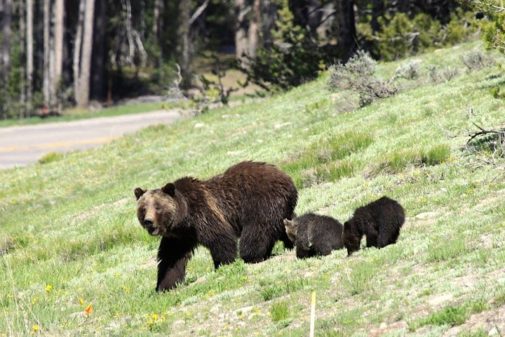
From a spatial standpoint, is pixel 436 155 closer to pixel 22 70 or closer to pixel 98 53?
pixel 98 53

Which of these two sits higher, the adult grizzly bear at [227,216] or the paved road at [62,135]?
the adult grizzly bear at [227,216]

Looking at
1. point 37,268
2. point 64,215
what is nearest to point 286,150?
point 64,215

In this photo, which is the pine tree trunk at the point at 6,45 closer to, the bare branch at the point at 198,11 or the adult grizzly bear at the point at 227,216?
the bare branch at the point at 198,11

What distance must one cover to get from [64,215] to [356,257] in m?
9.20

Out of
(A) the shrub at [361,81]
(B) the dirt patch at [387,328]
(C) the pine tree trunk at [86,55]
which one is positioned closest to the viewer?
(B) the dirt patch at [387,328]

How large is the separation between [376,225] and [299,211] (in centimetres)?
331

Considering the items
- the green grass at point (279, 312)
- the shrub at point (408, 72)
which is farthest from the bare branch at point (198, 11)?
the green grass at point (279, 312)

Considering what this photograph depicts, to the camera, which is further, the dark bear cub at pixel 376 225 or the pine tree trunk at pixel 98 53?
the pine tree trunk at pixel 98 53

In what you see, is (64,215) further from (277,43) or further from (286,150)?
(277,43)

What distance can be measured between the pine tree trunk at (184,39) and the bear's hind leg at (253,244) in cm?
4526

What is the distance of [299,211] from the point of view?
45.2 ft

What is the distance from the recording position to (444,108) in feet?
56.1

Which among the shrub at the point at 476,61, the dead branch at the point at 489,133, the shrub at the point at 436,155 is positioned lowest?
the shrub at the point at 436,155

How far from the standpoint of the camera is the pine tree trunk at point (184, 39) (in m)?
58.3
